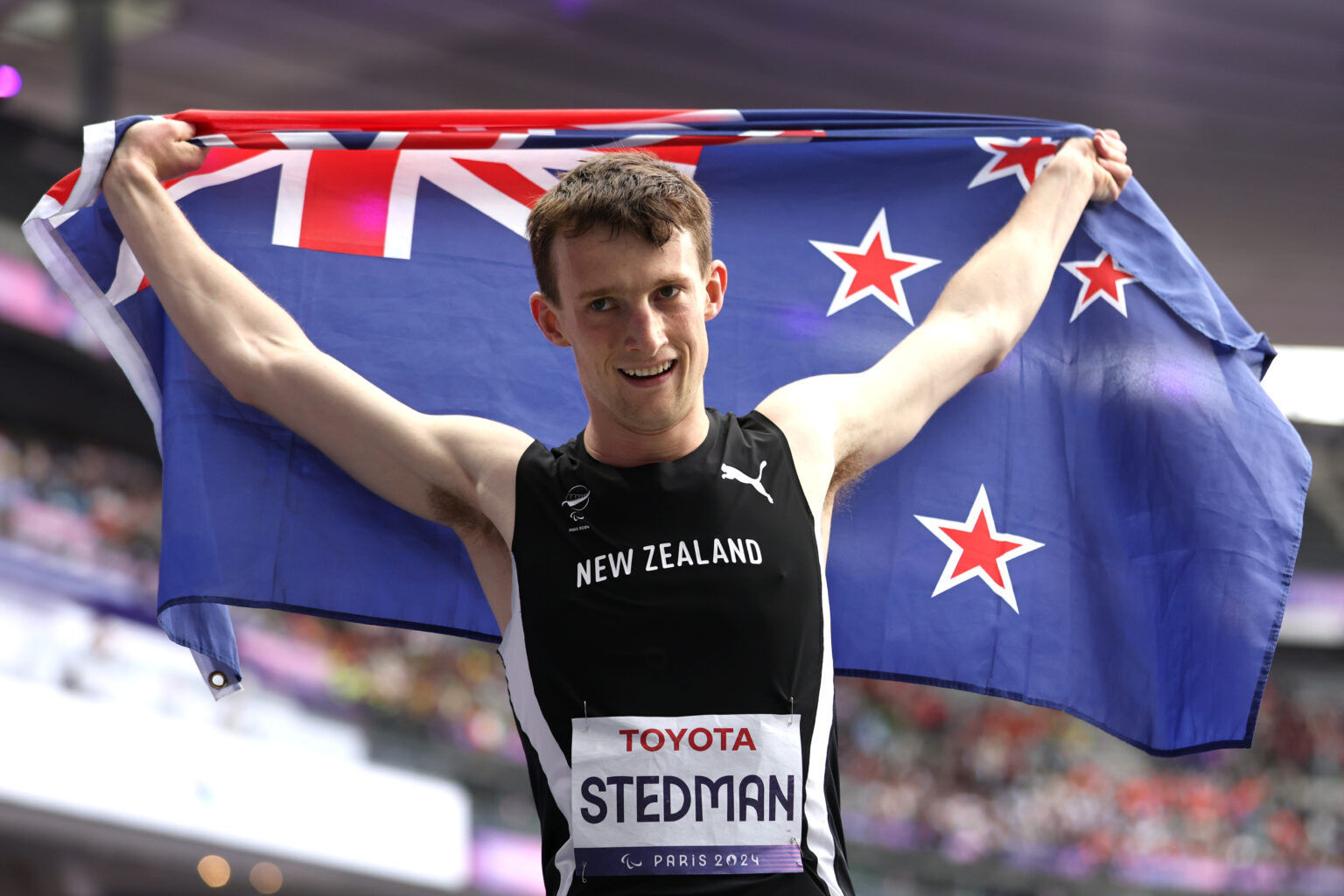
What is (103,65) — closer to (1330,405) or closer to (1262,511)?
(1262,511)

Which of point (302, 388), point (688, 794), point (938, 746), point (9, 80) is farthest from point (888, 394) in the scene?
point (938, 746)

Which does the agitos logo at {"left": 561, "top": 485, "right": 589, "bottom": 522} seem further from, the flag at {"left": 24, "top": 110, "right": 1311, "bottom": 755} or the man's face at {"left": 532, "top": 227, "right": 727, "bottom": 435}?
the flag at {"left": 24, "top": 110, "right": 1311, "bottom": 755}

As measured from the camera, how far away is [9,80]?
15.5 meters

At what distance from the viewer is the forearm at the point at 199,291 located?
9.41 feet

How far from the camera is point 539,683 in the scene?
95.5 inches

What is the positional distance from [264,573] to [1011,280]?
1.89 meters

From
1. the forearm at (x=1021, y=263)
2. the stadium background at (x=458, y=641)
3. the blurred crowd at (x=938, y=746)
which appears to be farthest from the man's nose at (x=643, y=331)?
the blurred crowd at (x=938, y=746)

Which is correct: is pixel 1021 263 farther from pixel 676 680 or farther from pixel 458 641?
pixel 458 641

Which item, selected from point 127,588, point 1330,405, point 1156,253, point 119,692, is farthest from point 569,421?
point 1330,405

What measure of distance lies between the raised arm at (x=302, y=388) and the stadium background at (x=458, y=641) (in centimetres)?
782

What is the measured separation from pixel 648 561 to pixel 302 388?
892mm

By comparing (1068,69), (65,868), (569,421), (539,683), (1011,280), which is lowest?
(65,868)

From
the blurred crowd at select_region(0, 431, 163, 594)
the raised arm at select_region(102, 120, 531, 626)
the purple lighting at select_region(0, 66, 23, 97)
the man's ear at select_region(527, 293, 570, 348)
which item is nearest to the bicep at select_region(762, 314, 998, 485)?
the man's ear at select_region(527, 293, 570, 348)

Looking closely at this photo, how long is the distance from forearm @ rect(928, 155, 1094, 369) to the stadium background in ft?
28.6
